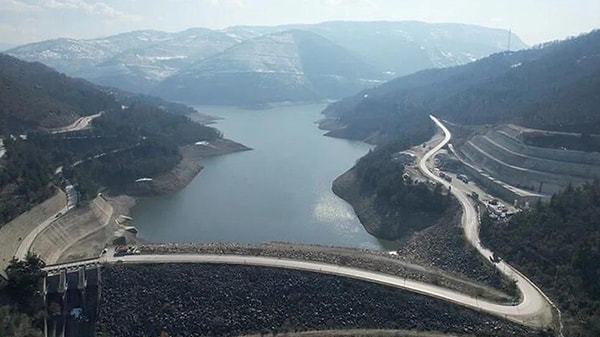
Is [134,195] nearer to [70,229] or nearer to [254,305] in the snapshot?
[70,229]

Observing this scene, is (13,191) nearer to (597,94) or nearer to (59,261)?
(59,261)

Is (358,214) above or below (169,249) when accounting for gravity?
below

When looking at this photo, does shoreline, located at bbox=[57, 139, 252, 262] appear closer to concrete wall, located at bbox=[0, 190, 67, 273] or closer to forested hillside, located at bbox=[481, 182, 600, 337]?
concrete wall, located at bbox=[0, 190, 67, 273]

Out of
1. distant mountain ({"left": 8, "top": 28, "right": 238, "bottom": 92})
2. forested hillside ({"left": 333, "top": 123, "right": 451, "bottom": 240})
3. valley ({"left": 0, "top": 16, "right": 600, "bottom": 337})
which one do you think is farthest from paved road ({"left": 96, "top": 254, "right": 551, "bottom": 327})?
distant mountain ({"left": 8, "top": 28, "right": 238, "bottom": 92})

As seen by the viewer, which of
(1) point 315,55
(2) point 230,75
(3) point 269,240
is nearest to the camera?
(3) point 269,240

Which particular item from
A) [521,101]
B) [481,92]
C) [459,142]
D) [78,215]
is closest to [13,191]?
[78,215]

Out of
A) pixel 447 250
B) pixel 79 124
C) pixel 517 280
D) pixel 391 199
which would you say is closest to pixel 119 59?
pixel 79 124
